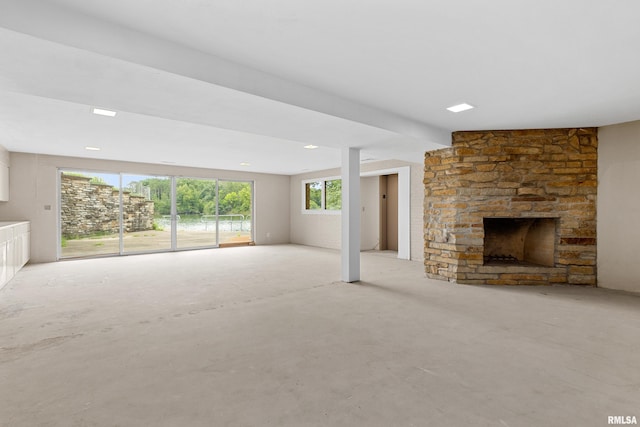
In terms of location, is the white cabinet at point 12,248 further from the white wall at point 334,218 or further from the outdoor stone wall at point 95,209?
the white wall at point 334,218

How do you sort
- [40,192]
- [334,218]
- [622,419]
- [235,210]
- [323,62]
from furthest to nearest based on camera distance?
[235,210] → [334,218] → [40,192] → [323,62] → [622,419]

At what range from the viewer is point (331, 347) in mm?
2531

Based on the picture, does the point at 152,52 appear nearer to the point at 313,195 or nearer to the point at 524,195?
the point at 524,195

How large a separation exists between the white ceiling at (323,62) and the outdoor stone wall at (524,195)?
0.48 metres

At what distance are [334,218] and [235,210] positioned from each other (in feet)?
11.4

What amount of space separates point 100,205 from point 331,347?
9.18m

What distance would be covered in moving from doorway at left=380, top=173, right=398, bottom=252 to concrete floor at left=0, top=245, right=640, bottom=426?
4.49m

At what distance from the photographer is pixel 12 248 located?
512 centimetres

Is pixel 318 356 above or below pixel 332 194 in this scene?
below

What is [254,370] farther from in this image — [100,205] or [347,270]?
[100,205]

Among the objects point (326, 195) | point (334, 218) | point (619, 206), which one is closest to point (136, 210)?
point (326, 195)

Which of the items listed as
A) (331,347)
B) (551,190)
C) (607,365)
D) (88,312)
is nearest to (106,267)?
(88,312)

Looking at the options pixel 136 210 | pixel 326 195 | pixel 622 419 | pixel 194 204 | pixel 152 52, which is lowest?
pixel 622 419

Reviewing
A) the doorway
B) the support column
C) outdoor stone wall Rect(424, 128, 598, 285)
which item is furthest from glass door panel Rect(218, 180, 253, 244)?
outdoor stone wall Rect(424, 128, 598, 285)
